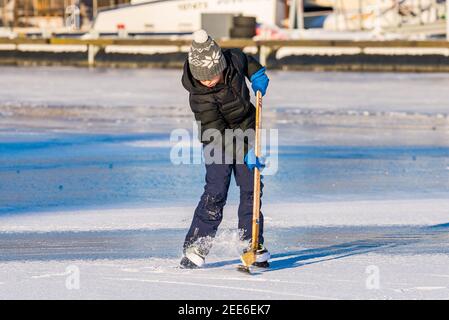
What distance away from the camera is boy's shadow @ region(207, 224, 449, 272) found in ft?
24.7

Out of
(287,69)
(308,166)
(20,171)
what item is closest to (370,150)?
(308,166)

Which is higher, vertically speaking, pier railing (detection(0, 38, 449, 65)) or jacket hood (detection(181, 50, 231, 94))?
pier railing (detection(0, 38, 449, 65))

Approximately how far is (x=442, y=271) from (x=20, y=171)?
6.04 meters

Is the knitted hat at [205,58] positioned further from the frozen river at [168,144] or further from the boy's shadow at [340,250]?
the frozen river at [168,144]

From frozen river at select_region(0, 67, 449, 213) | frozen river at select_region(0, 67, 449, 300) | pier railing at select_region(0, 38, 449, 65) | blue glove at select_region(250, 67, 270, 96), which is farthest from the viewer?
pier railing at select_region(0, 38, 449, 65)

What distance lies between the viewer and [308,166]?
12.6 metres

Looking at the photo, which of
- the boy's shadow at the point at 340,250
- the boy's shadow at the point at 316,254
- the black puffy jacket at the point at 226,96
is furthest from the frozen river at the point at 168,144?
the black puffy jacket at the point at 226,96

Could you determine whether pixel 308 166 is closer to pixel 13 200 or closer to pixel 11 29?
pixel 13 200

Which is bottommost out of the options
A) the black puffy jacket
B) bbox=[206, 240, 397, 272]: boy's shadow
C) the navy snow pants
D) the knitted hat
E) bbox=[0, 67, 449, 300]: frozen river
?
bbox=[206, 240, 397, 272]: boy's shadow

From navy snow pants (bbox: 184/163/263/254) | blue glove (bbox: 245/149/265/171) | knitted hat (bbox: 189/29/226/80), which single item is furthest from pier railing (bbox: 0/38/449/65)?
knitted hat (bbox: 189/29/226/80)

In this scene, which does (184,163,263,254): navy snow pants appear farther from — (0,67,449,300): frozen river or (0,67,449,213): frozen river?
(0,67,449,213): frozen river

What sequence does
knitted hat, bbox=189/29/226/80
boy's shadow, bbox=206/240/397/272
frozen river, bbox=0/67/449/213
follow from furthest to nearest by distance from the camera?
frozen river, bbox=0/67/449/213, boy's shadow, bbox=206/240/397/272, knitted hat, bbox=189/29/226/80

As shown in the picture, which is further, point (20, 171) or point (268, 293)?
point (20, 171)
